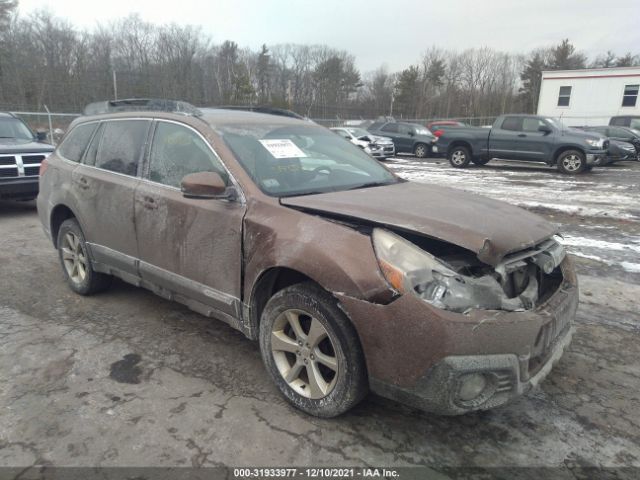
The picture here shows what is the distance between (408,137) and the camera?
2117 cm

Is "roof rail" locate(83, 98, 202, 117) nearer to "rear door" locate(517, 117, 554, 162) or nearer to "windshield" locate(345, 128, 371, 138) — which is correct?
"rear door" locate(517, 117, 554, 162)

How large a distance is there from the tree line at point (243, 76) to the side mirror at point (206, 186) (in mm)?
29305

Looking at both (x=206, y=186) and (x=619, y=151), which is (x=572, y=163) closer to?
(x=619, y=151)

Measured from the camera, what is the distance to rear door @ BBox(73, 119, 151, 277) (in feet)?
12.3

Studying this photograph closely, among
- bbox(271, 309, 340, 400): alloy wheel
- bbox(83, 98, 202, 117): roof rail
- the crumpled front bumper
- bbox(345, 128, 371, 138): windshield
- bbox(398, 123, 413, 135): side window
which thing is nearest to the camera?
the crumpled front bumper

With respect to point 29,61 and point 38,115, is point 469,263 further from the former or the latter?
point 29,61

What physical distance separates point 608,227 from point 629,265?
229 cm

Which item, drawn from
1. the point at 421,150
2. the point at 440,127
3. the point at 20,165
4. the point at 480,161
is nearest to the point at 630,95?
the point at 440,127

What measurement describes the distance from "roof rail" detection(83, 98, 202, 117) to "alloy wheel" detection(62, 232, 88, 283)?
128 cm

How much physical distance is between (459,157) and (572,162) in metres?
3.84

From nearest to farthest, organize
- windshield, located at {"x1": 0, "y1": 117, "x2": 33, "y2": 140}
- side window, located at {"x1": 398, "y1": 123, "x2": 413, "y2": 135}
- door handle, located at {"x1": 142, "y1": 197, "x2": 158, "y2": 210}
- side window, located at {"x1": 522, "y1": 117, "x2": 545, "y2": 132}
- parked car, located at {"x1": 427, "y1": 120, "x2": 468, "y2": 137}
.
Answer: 1. door handle, located at {"x1": 142, "y1": 197, "x2": 158, "y2": 210}
2. windshield, located at {"x1": 0, "y1": 117, "x2": 33, "y2": 140}
3. side window, located at {"x1": 522, "y1": 117, "x2": 545, "y2": 132}
4. parked car, located at {"x1": 427, "y1": 120, "x2": 468, "y2": 137}
5. side window, located at {"x1": 398, "y1": 123, "x2": 413, "y2": 135}

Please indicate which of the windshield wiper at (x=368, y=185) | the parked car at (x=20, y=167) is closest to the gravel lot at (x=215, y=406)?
the windshield wiper at (x=368, y=185)

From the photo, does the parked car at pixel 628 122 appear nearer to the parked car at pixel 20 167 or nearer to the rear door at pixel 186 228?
the parked car at pixel 20 167

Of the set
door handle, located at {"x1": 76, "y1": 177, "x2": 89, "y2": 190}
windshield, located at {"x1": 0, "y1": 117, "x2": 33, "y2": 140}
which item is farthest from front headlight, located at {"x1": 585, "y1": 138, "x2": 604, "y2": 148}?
windshield, located at {"x1": 0, "y1": 117, "x2": 33, "y2": 140}
